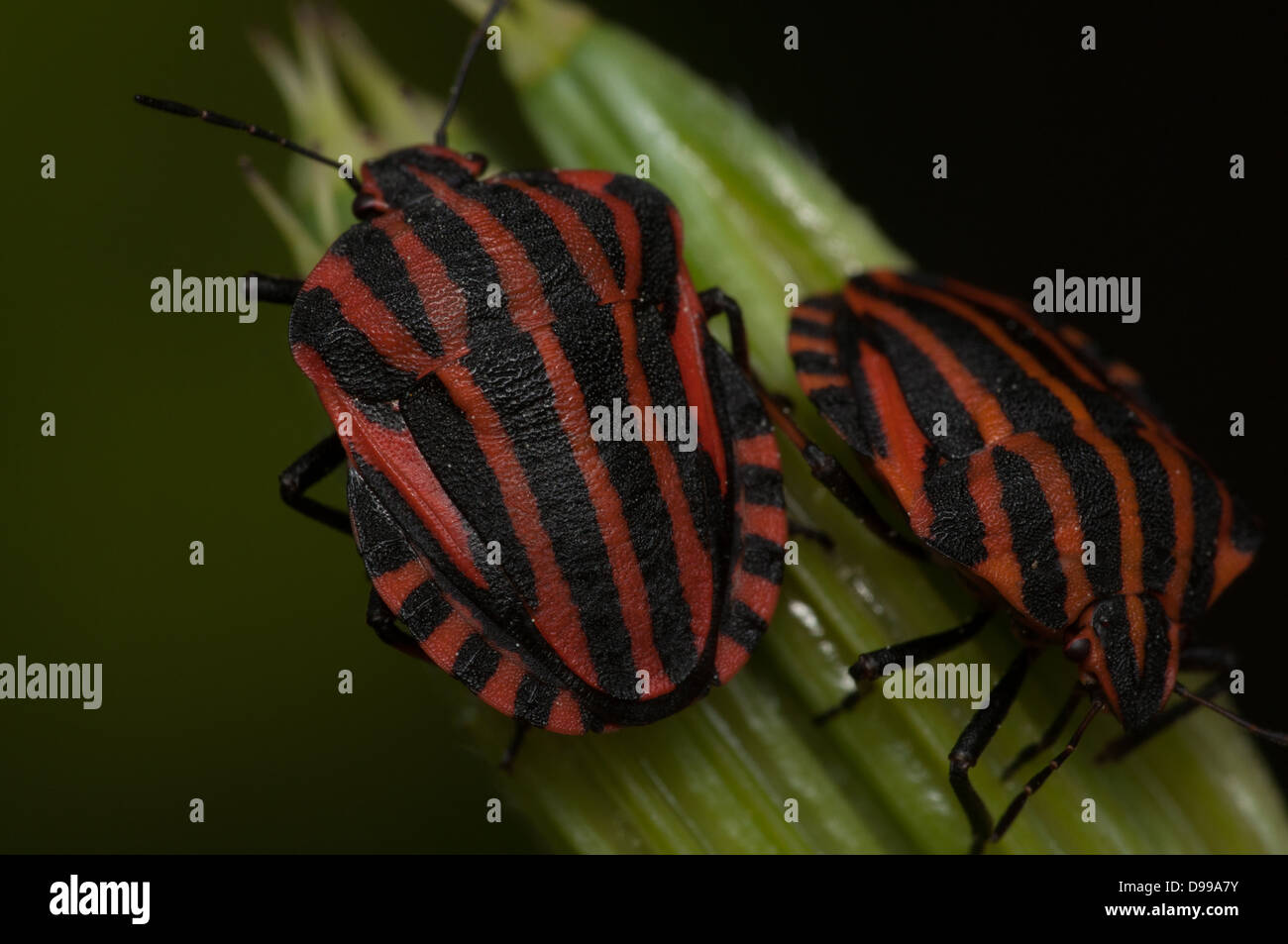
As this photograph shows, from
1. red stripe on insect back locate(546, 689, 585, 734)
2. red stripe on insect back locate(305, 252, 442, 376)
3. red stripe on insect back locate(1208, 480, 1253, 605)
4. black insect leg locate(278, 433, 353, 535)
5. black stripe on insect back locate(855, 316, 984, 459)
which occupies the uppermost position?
red stripe on insect back locate(305, 252, 442, 376)

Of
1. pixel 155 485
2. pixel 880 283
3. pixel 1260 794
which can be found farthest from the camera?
pixel 155 485

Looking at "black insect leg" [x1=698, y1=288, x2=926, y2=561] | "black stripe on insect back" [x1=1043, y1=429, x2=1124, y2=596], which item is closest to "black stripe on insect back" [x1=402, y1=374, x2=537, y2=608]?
"black insect leg" [x1=698, y1=288, x2=926, y2=561]

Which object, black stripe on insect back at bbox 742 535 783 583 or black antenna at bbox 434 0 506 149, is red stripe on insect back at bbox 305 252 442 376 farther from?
black stripe on insect back at bbox 742 535 783 583

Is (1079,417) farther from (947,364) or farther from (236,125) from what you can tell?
(236,125)

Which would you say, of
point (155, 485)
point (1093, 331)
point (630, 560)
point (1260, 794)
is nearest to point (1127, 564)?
point (1260, 794)

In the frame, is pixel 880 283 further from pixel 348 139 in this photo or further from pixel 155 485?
pixel 155 485

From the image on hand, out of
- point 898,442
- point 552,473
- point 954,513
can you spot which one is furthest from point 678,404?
point 954,513
